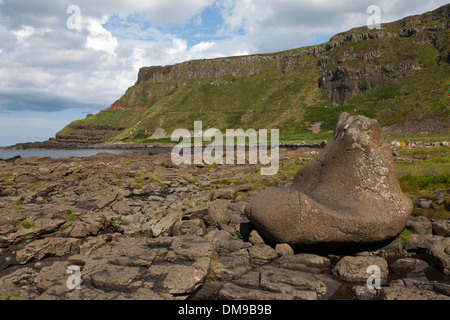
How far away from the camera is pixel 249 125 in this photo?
168625 mm

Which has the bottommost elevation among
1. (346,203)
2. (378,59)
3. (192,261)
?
(192,261)

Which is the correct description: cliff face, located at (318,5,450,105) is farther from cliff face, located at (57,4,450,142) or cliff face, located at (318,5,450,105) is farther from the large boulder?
the large boulder

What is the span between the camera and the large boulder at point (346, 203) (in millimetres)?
12234

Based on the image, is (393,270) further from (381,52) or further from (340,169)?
(381,52)

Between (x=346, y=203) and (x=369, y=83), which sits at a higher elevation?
(x=369, y=83)

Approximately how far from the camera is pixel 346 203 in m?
13.3

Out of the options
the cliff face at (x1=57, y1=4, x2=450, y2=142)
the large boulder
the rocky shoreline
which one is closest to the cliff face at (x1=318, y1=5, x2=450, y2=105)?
the cliff face at (x1=57, y1=4, x2=450, y2=142)

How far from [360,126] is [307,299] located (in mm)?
8794

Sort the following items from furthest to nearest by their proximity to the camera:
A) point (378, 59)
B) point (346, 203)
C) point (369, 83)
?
point (378, 59) < point (369, 83) < point (346, 203)

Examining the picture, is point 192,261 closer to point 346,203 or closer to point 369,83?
point 346,203

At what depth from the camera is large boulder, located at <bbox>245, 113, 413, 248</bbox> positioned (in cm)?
1223

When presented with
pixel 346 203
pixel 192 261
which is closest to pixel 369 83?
pixel 346 203

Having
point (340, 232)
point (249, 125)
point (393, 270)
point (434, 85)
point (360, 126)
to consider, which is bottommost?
point (393, 270)

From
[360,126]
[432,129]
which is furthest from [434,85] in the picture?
[360,126]
